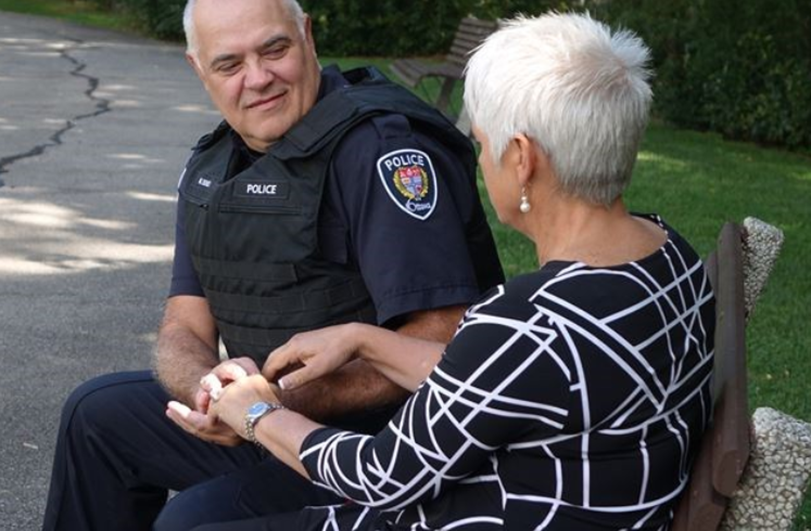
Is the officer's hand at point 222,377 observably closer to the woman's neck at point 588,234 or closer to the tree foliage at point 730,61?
the woman's neck at point 588,234

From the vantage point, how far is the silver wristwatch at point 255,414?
2705 millimetres

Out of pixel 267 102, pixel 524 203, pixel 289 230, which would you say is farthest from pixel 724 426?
pixel 267 102

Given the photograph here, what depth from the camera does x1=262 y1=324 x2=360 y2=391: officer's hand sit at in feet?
9.34

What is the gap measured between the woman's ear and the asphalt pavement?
2612 millimetres

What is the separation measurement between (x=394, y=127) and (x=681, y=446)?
109 cm

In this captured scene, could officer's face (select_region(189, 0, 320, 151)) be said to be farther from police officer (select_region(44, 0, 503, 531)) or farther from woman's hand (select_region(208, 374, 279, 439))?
woman's hand (select_region(208, 374, 279, 439))

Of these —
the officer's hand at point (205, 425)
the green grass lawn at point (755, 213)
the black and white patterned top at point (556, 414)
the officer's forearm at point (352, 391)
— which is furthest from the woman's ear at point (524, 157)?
the green grass lawn at point (755, 213)

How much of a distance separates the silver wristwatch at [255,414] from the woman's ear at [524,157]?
637 millimetres

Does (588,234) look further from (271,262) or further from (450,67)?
(450,67)

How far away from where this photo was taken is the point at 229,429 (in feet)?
9.63

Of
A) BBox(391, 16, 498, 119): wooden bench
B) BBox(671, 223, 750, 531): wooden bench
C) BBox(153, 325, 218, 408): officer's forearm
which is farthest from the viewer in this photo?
BBox(391, 16, 498, 119): wooden bench

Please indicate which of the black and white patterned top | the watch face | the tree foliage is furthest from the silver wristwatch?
the tree foliage

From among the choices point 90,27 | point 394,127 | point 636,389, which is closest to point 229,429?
point 394,127

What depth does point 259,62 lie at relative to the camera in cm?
342
